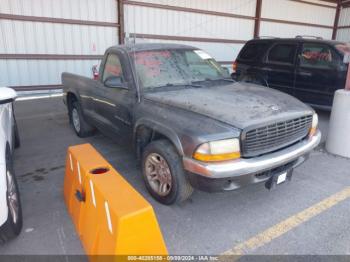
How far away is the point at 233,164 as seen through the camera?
2.62m

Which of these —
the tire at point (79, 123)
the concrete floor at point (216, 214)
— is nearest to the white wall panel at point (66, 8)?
the tire at point (79, 123)

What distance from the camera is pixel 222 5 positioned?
12672 millimetres

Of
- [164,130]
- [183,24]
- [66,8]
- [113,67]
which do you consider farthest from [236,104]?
[183,24]

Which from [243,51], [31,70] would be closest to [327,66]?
[243,51]

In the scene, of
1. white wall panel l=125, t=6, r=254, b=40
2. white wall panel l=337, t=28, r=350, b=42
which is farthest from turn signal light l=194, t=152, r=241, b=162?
white wall panel l=337, t=28, r=350, b=42

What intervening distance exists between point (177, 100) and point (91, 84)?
2.03 metres

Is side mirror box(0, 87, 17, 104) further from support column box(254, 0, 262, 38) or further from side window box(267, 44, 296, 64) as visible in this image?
support column box(254, 0, 262, 38)

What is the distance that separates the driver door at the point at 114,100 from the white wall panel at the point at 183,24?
5.67m

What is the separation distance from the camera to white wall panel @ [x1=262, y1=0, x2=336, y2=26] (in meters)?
14.4

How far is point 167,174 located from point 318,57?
5.33m

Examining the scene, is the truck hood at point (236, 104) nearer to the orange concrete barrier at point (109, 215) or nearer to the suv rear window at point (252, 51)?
the orange concrete barrier at point (109, 215)

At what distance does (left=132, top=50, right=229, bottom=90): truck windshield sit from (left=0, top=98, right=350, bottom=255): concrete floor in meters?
1.34

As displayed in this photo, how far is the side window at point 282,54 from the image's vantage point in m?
7.03

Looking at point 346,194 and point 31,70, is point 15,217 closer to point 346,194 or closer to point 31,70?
point 346,194
